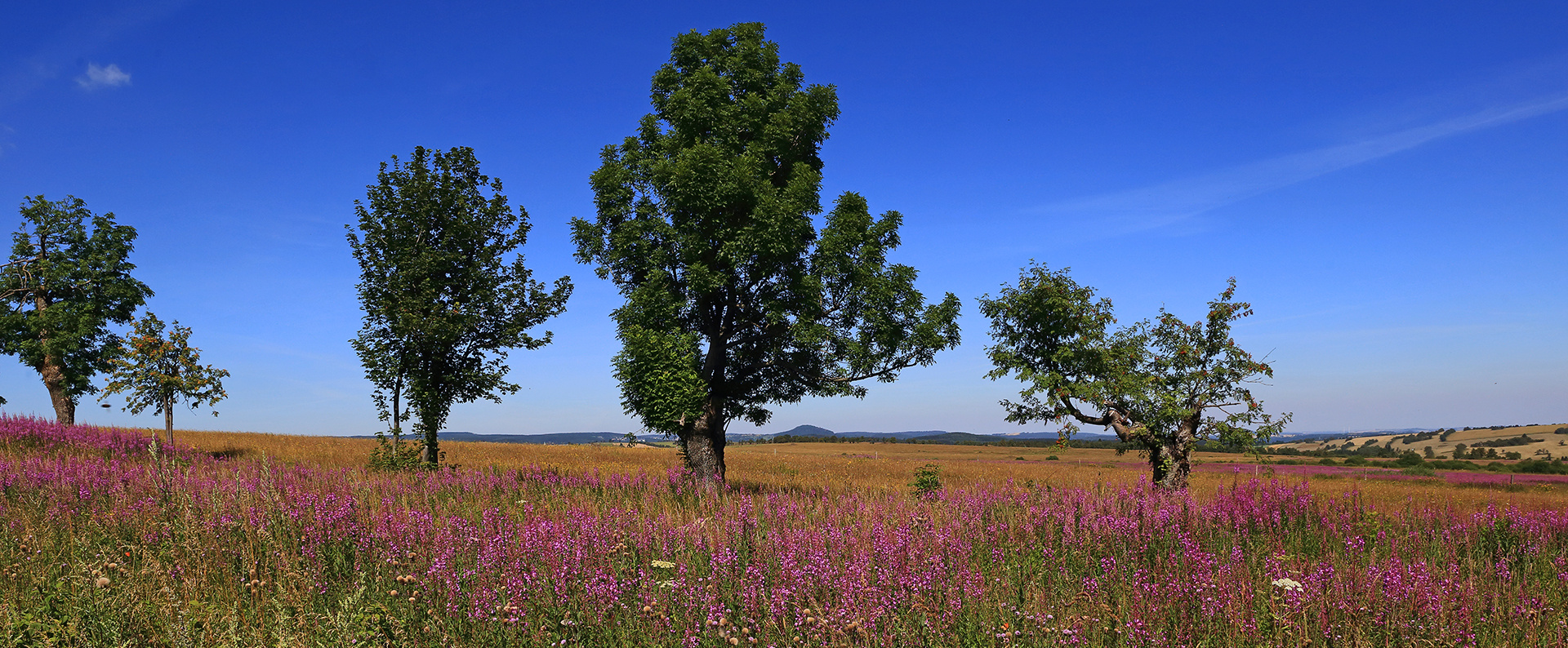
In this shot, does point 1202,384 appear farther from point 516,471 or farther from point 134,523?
point 134,523

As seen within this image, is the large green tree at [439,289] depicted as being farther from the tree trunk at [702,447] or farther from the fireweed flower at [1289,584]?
the fireweed flower at [1289,584]

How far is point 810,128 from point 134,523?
13.8m

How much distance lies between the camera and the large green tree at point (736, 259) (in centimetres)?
1520

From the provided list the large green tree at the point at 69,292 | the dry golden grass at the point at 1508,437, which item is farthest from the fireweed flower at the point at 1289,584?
the dry golden grass at the point at 1508,437

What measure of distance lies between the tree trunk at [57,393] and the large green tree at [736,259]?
107ft

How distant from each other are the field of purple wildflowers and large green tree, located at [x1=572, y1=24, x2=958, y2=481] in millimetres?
7119

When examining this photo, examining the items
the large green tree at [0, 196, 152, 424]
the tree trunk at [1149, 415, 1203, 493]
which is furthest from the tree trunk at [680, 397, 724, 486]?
the large green tree at [0, 196, 152, 424]

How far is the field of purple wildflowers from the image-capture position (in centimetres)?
435

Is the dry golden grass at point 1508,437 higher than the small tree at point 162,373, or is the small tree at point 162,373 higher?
the small tree at point 162,373

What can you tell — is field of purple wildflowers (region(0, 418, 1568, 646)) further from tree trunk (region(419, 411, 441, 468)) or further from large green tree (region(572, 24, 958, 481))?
tree trunk (region(419, 411, 441, 468))

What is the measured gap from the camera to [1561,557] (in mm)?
7195

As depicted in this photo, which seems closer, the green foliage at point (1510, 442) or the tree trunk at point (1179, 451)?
the tree trunk at point (1179, 451)

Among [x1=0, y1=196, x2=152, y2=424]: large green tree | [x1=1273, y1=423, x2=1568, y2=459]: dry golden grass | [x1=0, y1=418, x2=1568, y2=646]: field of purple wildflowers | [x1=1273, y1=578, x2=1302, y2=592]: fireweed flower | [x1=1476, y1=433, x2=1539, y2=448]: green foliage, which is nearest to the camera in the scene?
[x1=0, y1=418, x2=1568, y2=646]: field of purple wildflowers

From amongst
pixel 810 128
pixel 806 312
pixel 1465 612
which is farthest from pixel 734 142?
pixel 1465 612
